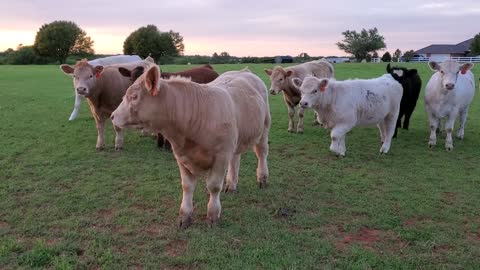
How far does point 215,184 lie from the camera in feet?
16.2

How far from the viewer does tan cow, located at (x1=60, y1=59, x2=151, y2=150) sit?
8469 mm

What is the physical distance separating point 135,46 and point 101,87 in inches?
2598

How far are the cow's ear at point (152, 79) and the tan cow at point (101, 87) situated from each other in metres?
4.37

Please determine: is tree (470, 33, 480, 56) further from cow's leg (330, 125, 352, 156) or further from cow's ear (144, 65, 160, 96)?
cow's ear (144, 65, 160, 96)

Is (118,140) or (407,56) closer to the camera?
(118,140)

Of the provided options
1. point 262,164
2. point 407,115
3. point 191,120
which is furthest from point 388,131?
point 191,120

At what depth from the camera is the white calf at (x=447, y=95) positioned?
29.5 ft

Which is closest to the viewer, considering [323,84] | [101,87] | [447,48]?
[323,84]

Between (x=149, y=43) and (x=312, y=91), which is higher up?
(x=149, y=43)

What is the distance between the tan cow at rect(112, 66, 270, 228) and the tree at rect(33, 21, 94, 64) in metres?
72.3

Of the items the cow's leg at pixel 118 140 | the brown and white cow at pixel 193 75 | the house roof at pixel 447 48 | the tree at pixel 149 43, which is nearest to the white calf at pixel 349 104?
the brown and white cow at pixel 193 75

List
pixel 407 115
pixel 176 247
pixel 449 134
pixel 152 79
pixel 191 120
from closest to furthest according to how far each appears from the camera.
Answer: pixel 152 79 → pixel 176 247 → pixel 191 120 → pixel 449 134 → pixel 407 115

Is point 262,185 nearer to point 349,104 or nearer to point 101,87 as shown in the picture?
point 349,104

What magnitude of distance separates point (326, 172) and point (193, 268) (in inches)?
151
